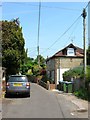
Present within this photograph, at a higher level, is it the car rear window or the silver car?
the car rear window

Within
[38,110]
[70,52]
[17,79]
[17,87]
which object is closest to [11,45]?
[17,79]

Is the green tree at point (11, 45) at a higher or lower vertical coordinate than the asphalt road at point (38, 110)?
higher

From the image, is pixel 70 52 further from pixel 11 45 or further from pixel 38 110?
pixel 38 110

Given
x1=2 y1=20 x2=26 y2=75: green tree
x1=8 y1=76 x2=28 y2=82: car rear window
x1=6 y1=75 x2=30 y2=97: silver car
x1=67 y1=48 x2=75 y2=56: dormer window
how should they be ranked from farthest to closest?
x1=67 y1=48 x2=75 y2=56: dormer window < x1=2 y1=20 x2=26 y2=75: green tree < x1=8 y1=76 x2=28 y2=82: car rear window < x1=6 y1=75 x2=30 y2=97: silver car

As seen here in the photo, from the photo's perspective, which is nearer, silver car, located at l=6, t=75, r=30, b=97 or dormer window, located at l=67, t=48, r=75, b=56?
silver car, located at l=6, t=75, r=30, b=97

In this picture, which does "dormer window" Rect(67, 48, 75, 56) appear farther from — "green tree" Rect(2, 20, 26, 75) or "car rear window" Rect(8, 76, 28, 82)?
"car rear window" Rect(8, 76, 28, 82)

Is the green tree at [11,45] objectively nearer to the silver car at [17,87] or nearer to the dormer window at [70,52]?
the silver car at [17,87]

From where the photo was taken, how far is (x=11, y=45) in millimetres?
35125

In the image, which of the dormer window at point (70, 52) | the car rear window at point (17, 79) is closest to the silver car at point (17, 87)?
the car rear window at point (17, 79)

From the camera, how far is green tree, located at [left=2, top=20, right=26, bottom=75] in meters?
34.2

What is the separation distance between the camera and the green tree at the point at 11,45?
112ft

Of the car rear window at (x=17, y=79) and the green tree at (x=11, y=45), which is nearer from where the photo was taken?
the car rear window at (x=17, y=79)

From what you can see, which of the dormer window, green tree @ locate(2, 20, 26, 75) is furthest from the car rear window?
the dormer window

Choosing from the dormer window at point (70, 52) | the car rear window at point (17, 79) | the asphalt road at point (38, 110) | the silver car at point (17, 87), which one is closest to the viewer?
the asphalt road at point (38, 110)
